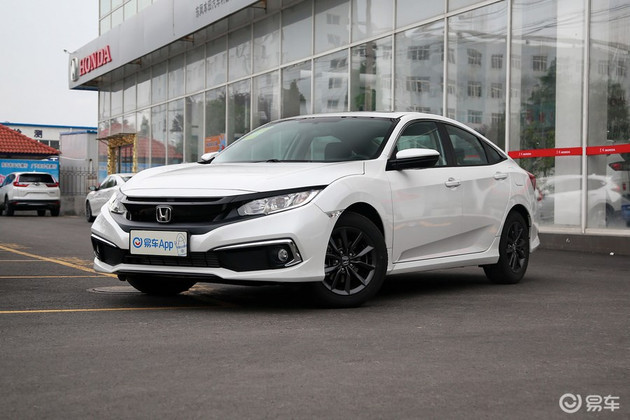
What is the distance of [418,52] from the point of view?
18.5 meters

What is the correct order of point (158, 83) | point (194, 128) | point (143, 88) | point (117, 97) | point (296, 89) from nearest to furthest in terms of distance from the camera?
1. point (296, 89)
2. point (194, 128)
3. point (158, 83)
4. point (143, 88)
5. point (117, 97)

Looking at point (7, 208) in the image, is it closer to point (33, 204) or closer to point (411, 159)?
point (33, 204)

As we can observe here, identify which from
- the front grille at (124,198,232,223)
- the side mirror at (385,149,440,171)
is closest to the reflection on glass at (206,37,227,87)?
the side mirror at (385,149,440,171)

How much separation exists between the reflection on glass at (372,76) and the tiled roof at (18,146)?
33.6 m

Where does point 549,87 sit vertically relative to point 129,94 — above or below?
below

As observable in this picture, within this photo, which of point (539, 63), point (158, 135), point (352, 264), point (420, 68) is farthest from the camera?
point (158, 135)

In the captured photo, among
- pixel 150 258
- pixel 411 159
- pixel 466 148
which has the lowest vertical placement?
pixel 150 258

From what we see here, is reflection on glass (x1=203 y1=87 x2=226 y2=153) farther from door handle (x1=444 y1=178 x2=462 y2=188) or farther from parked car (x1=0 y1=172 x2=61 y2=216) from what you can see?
door handle (x1=444 y1=178 x2=462 y2=188)

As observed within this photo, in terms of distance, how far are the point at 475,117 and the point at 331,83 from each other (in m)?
5.62

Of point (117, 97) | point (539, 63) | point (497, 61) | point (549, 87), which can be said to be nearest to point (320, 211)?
point (549, 87)

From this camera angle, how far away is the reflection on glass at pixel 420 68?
17.8 meters

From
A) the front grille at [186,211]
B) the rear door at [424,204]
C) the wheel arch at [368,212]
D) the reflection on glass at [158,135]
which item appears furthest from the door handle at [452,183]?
the reflection on glass at [158,135]

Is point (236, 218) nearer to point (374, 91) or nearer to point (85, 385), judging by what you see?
point (85, 385)

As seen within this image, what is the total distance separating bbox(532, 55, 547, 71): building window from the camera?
15.4 metres
